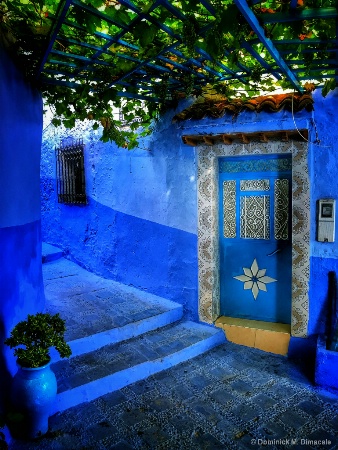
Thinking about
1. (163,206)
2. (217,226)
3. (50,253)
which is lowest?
(50,253)

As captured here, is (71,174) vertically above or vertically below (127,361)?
above

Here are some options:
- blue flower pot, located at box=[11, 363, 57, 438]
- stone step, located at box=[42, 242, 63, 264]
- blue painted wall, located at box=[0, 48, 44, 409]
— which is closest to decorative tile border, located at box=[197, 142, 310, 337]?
blue painted wall, located at box=[0, 48, 44, 409]

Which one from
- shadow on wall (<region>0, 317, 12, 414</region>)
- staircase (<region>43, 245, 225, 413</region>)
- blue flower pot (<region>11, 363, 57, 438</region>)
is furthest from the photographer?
staircase (<region>43, 245, 225, 413</region>)

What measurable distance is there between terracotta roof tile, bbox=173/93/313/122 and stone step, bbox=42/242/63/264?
15.4ft

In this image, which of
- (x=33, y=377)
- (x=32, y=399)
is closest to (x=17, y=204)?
(x=33, y=377)

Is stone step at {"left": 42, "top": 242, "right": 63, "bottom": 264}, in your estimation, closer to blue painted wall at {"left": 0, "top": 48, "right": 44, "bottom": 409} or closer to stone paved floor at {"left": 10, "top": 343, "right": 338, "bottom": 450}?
blue painted wall at {"left": 0, "top": 48, "right": 44, "bottom": 409}

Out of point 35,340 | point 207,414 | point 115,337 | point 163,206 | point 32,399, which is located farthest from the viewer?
point 163,206

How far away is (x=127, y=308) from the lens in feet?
18.5

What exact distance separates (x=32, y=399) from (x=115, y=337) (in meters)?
1.73

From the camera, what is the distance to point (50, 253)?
8.38m

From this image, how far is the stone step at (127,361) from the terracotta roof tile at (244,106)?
3205 millimetres

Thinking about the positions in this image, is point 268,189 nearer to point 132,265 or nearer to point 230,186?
point 230,186

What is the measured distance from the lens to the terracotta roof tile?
176 inches

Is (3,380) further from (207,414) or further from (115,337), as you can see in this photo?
(207,414)
